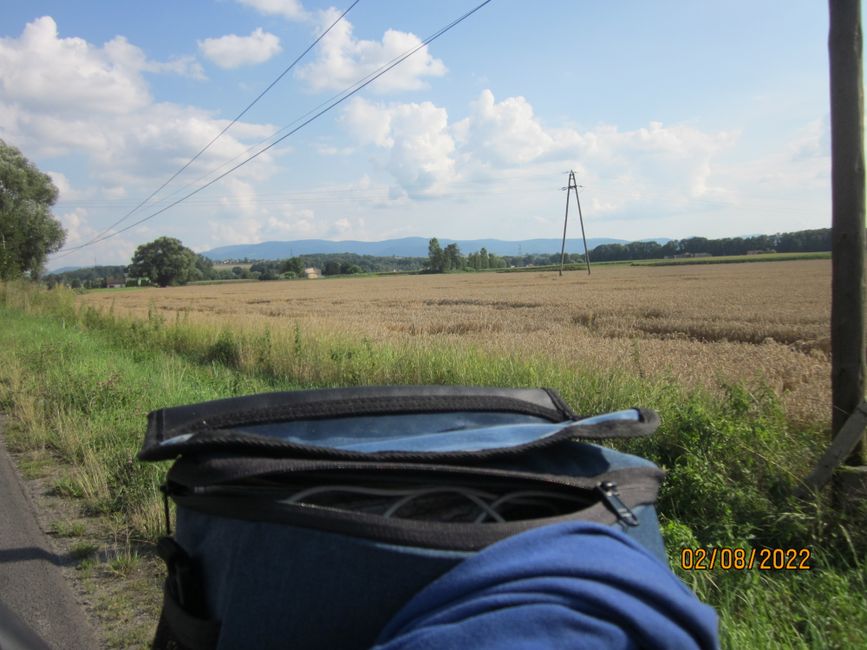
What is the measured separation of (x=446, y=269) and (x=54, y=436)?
109048 millimetres

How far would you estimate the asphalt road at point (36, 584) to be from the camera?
2.69 metres

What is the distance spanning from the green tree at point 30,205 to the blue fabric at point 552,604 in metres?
Result: 45.5

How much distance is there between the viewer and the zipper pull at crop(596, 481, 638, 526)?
1.21 metres

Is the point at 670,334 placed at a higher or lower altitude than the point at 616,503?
lower

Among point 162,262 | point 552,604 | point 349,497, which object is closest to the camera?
point 552,604

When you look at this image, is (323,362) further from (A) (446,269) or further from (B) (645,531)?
(A) (446,269)

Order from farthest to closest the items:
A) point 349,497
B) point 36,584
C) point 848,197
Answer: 1. point 848,197
2. point 36,584
3. point 349,497

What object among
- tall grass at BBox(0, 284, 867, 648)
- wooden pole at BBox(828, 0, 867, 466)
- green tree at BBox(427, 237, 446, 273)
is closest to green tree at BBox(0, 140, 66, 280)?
tall grass at BBox(0, 284, 867, 648)

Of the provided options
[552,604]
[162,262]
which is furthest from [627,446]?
[162,262]

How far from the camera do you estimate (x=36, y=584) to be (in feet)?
10.2

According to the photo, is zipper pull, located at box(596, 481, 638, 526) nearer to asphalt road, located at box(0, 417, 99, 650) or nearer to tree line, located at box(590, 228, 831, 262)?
asphalt road, located at box(0, 417, 99, 650)

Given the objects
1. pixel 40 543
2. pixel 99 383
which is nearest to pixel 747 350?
pixel 99 383

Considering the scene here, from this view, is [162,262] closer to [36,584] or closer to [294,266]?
[294,266]

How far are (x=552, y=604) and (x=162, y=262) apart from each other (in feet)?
331
